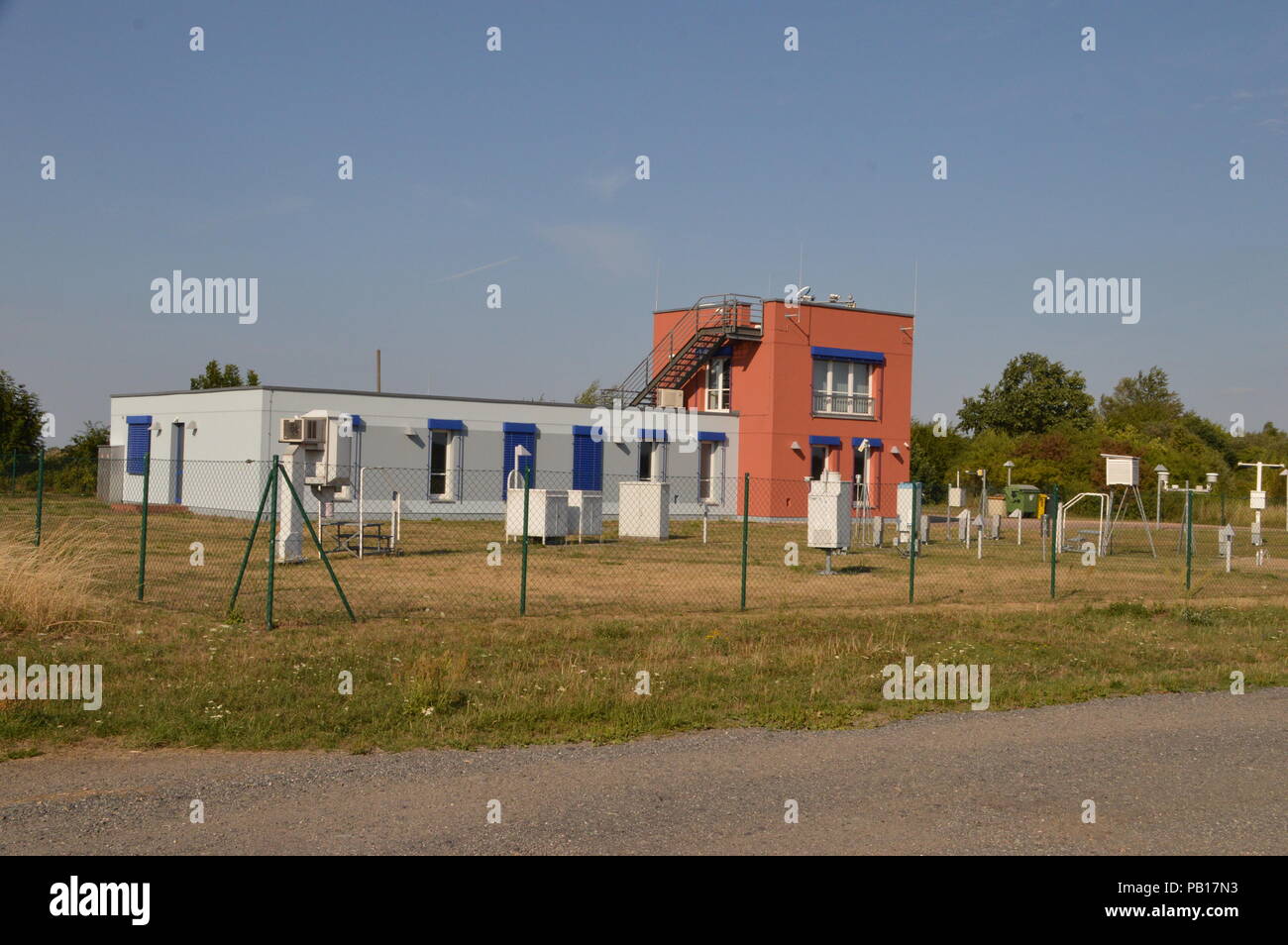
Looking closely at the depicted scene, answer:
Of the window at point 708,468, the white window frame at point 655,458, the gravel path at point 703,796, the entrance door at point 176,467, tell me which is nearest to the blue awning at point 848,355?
the window at point 708,468

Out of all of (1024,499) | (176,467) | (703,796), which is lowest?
(703,796)

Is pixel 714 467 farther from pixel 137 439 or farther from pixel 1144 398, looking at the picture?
pixel 1144 398

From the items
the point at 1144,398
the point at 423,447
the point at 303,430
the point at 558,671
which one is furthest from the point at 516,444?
the point at 1144,398

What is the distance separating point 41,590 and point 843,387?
34483 mm

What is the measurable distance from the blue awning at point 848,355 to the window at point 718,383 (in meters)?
3.29

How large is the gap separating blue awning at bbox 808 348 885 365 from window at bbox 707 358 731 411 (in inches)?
130

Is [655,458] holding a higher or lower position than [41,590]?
higher

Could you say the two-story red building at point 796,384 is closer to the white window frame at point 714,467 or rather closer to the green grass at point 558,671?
the white window frame at point 714,467

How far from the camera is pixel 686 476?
130 feet

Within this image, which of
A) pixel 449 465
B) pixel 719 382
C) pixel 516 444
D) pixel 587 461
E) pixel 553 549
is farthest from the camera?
pixel 719 382

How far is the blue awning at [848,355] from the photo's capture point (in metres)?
42.0

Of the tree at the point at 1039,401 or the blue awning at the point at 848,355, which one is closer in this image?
the blue awning at the point at 848,355

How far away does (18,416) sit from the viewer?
46.2m
